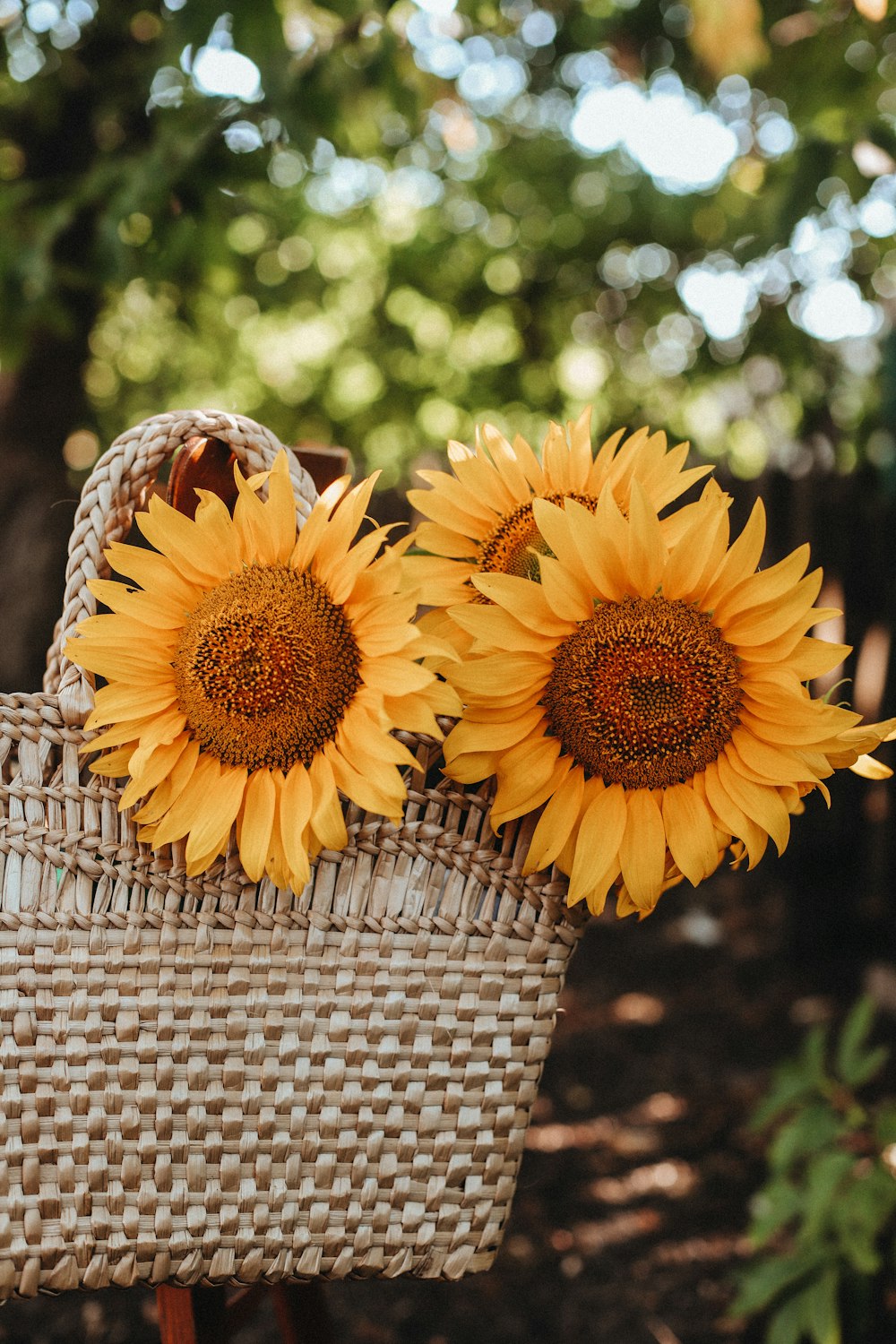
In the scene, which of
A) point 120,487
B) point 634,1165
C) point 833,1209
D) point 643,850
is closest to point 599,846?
point 643,850

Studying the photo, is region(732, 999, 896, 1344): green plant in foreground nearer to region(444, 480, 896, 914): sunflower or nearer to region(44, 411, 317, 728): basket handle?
region(444, 480, 896, 914): sunflower

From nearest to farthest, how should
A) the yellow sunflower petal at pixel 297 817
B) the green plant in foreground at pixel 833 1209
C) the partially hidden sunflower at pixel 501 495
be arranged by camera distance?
the yellow sunflower petal at pixel 297 817, the partially hidden sunflower at pixel 501 495, the green plant in foreground at pixel 833 1209

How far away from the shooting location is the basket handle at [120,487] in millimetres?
667

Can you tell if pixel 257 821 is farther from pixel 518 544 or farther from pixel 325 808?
pixel 518 544

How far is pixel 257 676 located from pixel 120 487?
20 centimetres

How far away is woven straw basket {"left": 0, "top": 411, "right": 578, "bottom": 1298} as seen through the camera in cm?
66

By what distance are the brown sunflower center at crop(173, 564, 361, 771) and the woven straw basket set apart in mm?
83

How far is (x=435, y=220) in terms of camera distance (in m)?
4.20

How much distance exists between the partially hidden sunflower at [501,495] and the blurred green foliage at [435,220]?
1.07m

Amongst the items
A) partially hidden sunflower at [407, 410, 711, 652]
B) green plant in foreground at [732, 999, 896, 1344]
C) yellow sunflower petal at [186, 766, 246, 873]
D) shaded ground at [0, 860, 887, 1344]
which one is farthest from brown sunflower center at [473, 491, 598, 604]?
shaded ground at [0, 860, 887, 1344]

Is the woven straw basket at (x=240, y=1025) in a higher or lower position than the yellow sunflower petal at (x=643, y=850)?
lower

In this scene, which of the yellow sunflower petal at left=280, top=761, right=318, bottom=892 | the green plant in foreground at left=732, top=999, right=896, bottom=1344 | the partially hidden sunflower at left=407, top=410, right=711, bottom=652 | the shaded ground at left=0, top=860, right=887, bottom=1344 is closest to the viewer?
the yellow sunflower petal at left=280, top=761, right=318, bottom=892

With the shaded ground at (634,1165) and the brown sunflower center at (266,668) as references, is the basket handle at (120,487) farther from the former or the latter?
the shaded ground at (634,1165)

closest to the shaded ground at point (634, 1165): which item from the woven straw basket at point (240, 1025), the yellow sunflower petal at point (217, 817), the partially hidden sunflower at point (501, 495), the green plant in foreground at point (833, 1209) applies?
the green plant in foreground at point (833, 1209)
